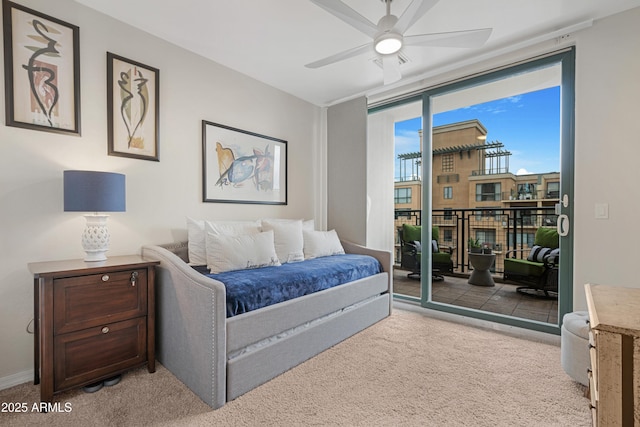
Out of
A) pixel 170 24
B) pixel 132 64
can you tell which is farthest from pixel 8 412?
pixel 170 24

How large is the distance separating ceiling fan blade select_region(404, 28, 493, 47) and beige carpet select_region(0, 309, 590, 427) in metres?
2.22

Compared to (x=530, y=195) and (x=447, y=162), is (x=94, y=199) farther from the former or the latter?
(x=530, y=195)

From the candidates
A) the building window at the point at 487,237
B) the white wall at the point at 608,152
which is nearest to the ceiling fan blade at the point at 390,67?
the white wall at the point at 608,152

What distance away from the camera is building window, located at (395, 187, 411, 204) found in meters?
4.36

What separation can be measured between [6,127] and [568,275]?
13.7 feet

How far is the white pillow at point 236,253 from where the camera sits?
220 centimetres

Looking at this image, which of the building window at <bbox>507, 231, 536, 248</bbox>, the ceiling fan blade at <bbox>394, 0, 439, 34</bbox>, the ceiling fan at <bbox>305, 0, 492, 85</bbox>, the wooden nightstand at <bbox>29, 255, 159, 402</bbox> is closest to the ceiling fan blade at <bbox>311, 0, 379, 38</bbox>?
the ceiling fan at <bbox>305, 0, 492, 85</bbox>

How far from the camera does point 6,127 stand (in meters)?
1.78

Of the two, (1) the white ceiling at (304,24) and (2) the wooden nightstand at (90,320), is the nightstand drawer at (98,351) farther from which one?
(1) the white ceiling at (304,24)

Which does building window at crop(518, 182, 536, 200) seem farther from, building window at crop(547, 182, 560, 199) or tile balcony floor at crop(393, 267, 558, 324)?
tile balcony floor at crop(393, 267, 558, 324)

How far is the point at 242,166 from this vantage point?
9.98 ft

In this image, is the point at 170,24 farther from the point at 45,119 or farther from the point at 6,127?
the point at 6,127

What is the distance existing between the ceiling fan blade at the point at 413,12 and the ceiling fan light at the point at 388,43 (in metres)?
0.05

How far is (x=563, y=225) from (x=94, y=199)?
3.48 meters
